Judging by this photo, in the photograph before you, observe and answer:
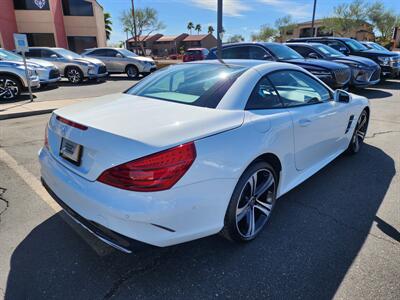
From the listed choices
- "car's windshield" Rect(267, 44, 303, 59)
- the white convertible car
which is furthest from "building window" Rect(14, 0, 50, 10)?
the white convertible car

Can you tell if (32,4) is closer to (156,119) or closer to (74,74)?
(74,74)

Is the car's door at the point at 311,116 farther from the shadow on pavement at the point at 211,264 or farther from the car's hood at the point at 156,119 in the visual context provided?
the car's hood at the point at 156,119

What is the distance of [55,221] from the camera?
282 centimetres

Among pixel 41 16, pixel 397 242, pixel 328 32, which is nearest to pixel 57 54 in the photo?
pixel 41 16

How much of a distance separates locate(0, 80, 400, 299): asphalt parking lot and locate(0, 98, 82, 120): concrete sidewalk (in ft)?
14.6

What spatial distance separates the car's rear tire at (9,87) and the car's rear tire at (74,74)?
4.99 m

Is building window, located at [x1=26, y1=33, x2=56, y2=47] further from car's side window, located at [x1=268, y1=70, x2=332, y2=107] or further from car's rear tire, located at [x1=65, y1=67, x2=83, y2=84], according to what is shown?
car's side window, located at [x1=268, y1=70, x2=332, y2=107]

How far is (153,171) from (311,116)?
1.97 metres

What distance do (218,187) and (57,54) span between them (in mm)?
14639

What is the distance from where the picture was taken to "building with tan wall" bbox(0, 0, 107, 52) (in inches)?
909

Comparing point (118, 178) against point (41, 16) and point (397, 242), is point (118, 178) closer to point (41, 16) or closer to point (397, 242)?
point (397, 242)

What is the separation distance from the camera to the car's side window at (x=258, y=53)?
8609 mm

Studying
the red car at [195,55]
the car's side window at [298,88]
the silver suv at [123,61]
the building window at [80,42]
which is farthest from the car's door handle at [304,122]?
the building window at [80,42]

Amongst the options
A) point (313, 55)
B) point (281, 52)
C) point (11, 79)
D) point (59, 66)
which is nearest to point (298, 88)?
point (281, 52)
